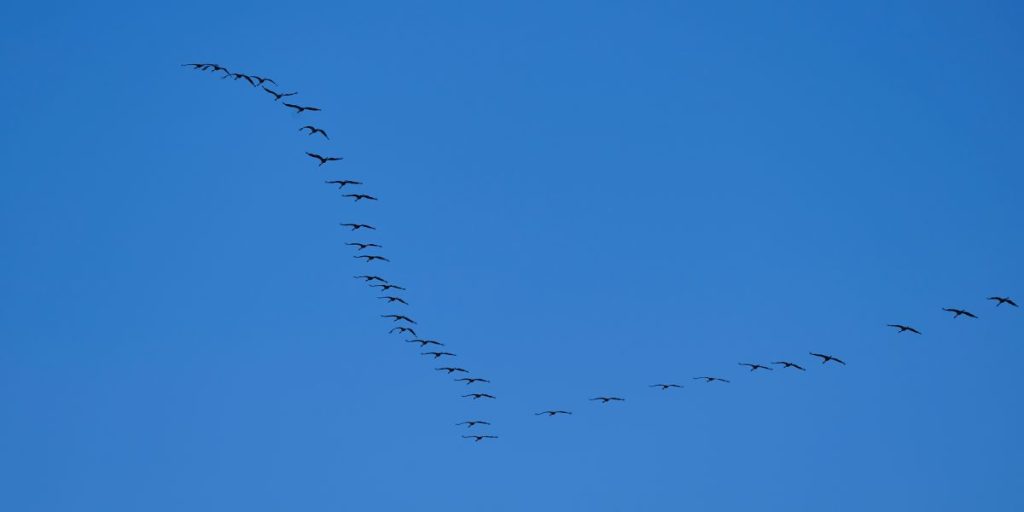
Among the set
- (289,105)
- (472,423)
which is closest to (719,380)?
(472,423)

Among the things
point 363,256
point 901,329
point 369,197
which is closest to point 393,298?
point 363,256

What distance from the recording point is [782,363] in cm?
11475

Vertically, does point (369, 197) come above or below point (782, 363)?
above

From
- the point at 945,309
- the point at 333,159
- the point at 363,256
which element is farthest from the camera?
the point at 363,256

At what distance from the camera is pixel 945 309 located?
104 metres

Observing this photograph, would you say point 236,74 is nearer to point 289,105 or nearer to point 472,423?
point 289,105

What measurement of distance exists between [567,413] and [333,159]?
26.9 m

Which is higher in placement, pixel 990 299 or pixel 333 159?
pixel 333 159

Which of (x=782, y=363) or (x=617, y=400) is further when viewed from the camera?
(x=617, y=400)

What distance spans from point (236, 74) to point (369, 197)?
39.6 feet

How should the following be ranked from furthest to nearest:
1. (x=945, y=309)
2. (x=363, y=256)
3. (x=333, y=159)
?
(x=363, y=256) < (x=333, y=159) < (x=945, y=309)

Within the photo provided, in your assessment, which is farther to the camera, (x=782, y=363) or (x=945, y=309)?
(x=782, y=363)

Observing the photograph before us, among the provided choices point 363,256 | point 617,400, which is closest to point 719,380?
point 617,400

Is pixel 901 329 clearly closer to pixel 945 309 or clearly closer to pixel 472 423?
pixel 945 309
